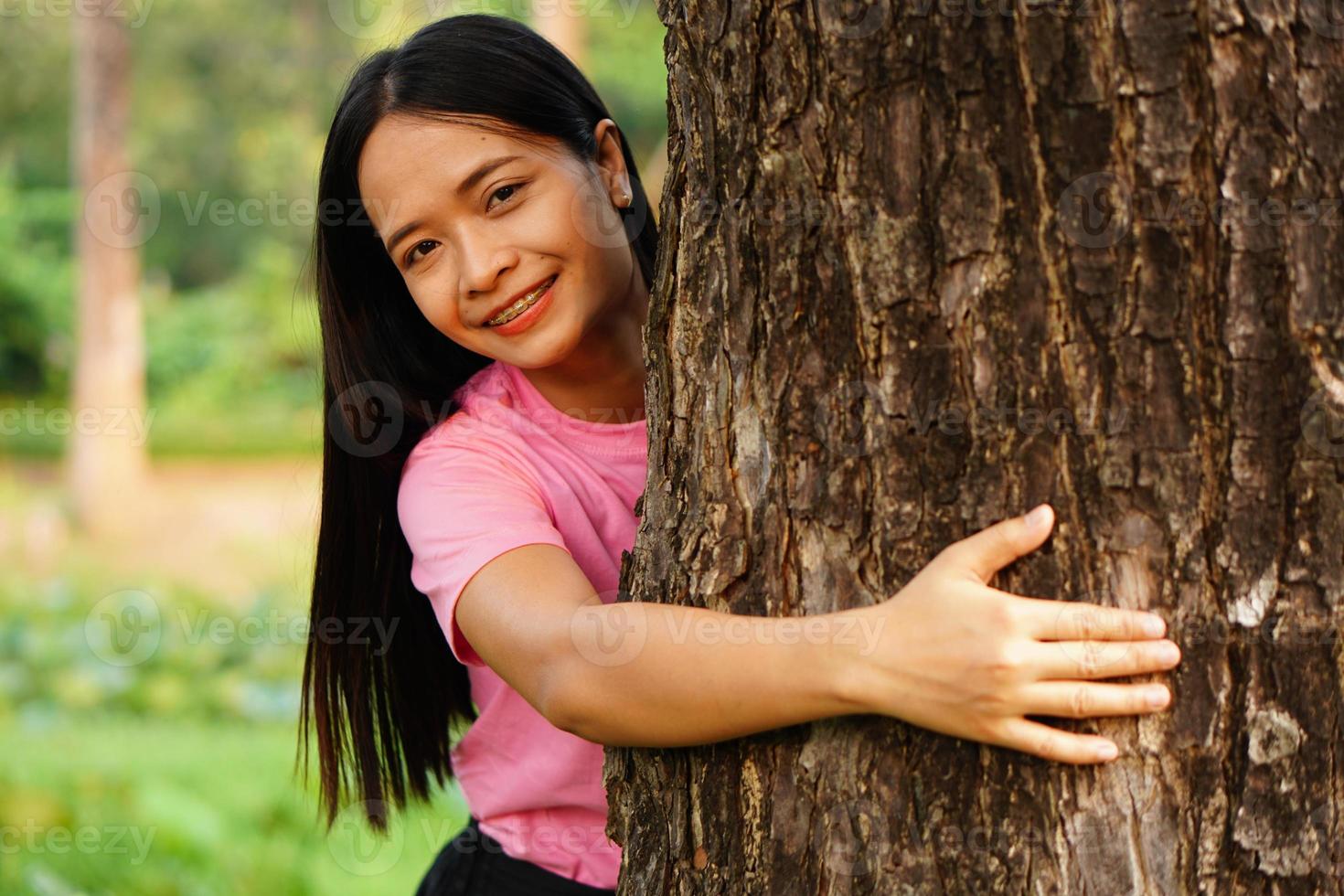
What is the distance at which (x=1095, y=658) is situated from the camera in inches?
45.6

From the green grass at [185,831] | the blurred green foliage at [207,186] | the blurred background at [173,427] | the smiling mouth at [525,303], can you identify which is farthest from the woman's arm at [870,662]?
the blurred green foliage at [207,186]

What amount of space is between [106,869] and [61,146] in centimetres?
1353

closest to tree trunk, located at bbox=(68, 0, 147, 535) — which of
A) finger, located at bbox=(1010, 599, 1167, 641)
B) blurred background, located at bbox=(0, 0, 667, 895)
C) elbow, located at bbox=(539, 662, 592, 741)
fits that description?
blurred background, located at bbox=(0, 0, 667, 895)

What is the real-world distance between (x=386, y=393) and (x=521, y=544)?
1.51 feet

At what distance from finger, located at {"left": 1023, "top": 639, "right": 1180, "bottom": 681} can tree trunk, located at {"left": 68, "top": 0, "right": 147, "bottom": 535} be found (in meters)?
9.35

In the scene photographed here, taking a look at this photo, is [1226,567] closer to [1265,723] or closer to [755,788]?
[1265,723]

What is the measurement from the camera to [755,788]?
1.33m

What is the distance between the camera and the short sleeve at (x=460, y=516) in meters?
1.47

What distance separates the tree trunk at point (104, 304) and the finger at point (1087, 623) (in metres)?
9.33

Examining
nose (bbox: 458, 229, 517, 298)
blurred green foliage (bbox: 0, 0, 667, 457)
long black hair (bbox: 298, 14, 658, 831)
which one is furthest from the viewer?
blurred green foliage (bbox: 0, 0, 667, 457)

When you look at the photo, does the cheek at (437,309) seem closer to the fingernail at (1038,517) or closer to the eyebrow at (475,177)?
the eyebrow at (475,177)

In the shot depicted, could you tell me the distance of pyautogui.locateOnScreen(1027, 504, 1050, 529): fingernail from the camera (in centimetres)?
117

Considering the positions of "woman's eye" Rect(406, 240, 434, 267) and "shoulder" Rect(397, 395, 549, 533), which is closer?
"shoulder" Rect(397, 395, 549, 533)

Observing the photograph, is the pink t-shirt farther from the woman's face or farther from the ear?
the ear
